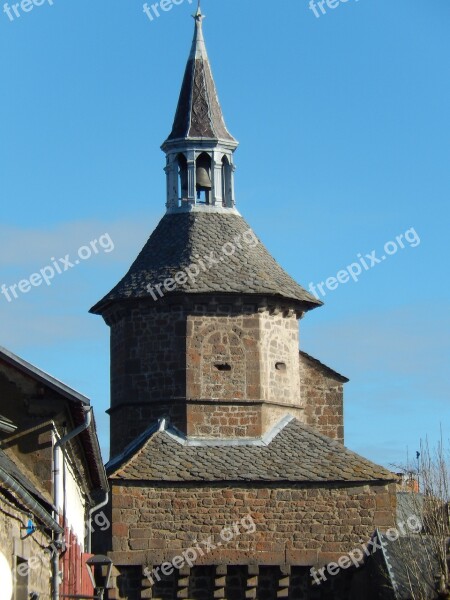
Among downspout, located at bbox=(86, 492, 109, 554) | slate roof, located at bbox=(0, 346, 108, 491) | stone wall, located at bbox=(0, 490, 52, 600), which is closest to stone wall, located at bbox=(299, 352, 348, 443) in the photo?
downspout, located at bbox=(86, 492, 109, 554)

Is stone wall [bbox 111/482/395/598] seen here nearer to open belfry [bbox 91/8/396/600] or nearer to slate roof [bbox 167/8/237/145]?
open belfry [bbox 91/8/396/600]

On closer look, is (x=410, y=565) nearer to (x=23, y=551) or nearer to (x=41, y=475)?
(x=41, y=475)

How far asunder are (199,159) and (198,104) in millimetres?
1350

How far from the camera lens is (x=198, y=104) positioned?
40062mm

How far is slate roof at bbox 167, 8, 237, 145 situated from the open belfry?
38 mm

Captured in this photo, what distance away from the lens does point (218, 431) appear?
3681cm

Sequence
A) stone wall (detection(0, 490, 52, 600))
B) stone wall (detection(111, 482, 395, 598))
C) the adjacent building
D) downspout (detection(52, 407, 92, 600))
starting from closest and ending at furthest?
stone wall (detection(0, 490, 52, 600)) → the adjacent building → downspout (detection(52, 407, 92, 600)) → stone wall (detection(111, 482, 395, 598))

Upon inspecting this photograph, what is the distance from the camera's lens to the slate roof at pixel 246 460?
116ft

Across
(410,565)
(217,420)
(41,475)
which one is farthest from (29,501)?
(217,420)

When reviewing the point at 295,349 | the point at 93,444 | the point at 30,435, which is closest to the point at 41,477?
the point at 30,435

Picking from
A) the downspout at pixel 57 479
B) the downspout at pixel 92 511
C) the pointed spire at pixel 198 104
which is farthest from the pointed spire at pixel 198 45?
the downspout at pixel 57 479

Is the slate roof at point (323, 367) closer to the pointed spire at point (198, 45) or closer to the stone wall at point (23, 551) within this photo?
the pointed spire at point (198, 45)

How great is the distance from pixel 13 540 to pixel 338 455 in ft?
58.0

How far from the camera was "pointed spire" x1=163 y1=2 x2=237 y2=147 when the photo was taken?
130 feet
